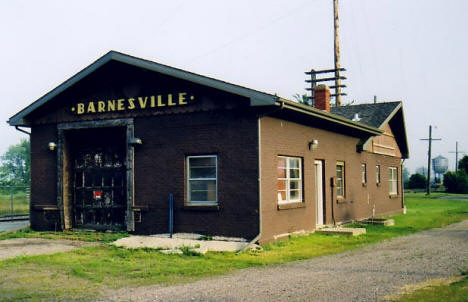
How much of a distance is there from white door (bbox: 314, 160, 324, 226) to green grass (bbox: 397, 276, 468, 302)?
952 cm

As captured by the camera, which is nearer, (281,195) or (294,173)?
(281,195)

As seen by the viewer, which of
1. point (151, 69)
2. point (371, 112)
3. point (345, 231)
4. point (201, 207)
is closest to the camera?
point (201, 207)

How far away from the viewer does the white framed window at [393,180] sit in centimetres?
2648

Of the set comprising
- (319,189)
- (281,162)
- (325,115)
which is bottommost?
(319,189)

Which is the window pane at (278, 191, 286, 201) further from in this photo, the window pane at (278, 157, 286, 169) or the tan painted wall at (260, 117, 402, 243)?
the window pane at (278, 157, 286, 169)

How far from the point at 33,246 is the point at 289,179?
23.6ft

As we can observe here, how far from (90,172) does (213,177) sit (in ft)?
15.3

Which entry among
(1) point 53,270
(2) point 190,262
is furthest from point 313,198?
(1) point 53,270

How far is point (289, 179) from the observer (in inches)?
608

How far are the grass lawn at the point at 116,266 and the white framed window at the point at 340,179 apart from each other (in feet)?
16.1

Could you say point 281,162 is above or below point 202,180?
above

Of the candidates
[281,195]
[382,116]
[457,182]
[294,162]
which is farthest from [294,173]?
[457,182]

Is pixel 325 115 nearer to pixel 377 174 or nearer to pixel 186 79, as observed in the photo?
pixel 186 79

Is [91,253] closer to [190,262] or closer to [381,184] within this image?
[190,262]
